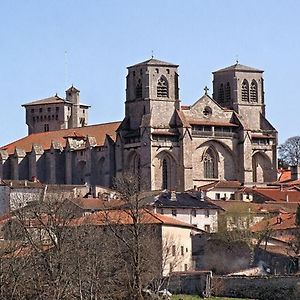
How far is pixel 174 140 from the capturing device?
5389 inches

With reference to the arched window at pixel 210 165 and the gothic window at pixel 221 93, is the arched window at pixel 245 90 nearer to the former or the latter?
the gothic window at pixel 221 93

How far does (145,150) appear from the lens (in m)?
136

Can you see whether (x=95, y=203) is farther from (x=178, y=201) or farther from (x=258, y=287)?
(x=258, y=287)

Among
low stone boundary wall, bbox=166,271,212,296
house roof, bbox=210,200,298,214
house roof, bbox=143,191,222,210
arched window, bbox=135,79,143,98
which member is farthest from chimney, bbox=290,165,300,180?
low stone boundary wall, bbox=166,271,212,296

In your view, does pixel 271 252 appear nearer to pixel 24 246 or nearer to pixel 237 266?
pixel 237 266

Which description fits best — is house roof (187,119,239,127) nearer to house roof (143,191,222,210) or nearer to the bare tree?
house roof (143,191,222,210)

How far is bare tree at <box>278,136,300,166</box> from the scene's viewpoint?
186 meters

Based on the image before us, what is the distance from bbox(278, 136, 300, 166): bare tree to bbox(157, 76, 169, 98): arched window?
47.9m

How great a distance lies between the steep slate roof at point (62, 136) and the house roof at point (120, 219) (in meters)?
47.1

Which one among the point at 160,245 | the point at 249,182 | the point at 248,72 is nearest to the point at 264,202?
the point at 249,182

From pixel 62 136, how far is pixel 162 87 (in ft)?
70.6

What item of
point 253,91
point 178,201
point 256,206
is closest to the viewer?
point 178,201

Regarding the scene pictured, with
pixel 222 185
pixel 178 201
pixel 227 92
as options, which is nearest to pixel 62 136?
pixel 227 92

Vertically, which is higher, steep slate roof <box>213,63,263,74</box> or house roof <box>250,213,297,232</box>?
steep slate roof <box>213,63,263,74</box>
